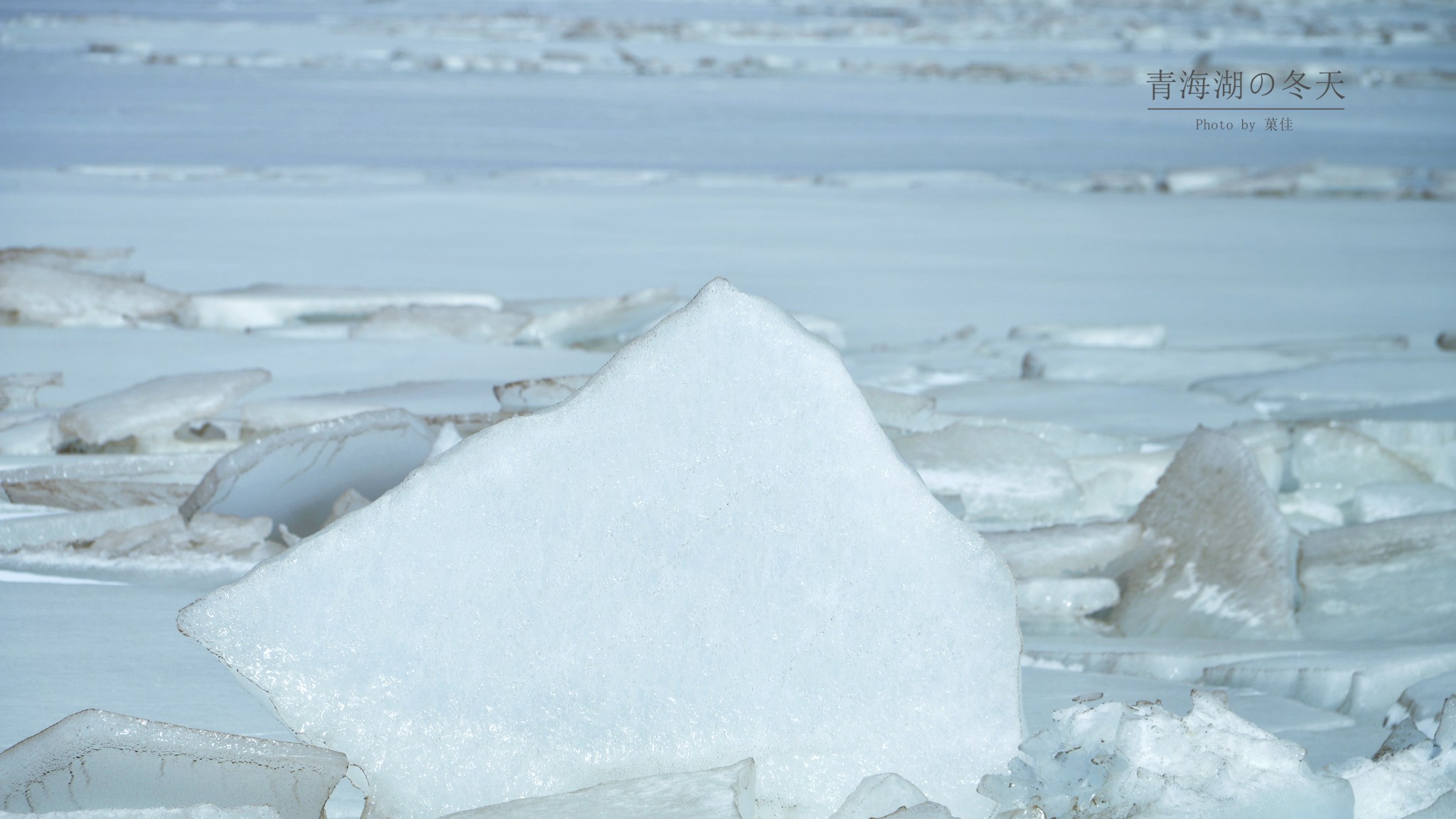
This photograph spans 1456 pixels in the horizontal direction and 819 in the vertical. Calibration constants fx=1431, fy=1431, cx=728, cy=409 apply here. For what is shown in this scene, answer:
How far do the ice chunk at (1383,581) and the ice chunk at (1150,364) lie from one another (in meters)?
1.14

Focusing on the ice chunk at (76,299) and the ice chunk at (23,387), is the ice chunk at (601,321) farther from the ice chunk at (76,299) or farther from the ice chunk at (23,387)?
the ice chunk at (23,387)

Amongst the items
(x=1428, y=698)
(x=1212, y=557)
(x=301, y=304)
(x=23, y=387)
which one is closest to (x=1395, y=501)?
(x=1212, y=557)

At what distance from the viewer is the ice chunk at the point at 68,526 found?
1.69 m

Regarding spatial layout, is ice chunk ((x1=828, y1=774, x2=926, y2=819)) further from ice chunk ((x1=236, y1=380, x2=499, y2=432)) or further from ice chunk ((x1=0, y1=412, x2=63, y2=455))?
ice chunk ((x1=0, y1=412, x2=63, y2=455))

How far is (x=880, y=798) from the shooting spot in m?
0.92

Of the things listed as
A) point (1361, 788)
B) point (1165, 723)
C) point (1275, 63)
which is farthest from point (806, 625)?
point (1275, 63)

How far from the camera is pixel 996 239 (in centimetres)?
487

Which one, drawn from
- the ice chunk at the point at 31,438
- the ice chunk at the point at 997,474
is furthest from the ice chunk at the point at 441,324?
the ice chunk at the point at 997,474

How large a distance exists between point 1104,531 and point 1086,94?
9.38m

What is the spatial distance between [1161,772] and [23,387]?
221 cm

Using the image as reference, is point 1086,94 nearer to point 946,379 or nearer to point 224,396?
point 946,379

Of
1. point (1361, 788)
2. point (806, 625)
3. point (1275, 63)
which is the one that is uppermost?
point (806, 625)

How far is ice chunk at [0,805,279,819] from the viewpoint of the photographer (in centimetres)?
89

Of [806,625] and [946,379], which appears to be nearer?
[806,625]
